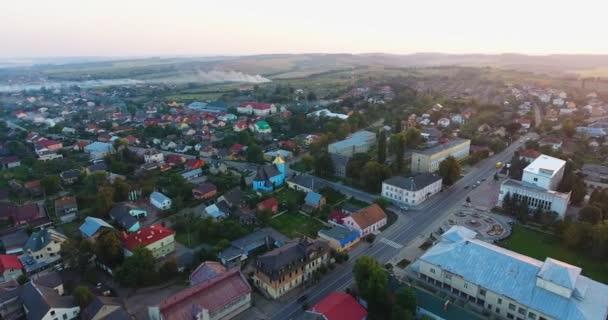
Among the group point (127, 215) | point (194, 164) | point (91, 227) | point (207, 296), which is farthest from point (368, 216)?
point (194, 164)

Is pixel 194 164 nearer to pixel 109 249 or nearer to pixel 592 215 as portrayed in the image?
pixel 109 249

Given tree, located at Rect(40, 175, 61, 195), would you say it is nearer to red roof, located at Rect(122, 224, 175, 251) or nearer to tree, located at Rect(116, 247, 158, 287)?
red roof, located at Rect(122, 224, 175, 251)

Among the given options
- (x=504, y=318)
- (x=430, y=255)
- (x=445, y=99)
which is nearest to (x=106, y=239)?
(x=430, y=255)

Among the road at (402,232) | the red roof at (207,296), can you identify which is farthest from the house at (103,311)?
the road at (402,232)

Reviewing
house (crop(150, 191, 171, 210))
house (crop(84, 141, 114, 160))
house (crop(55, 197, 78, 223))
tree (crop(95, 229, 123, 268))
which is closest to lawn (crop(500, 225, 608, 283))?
tree (crop(95, 229, 123, 268))

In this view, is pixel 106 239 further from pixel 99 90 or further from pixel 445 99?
pixel 99 90

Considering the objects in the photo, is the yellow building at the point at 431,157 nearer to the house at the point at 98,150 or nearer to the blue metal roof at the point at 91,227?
the blue metal roof at the point at 91,227
